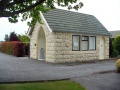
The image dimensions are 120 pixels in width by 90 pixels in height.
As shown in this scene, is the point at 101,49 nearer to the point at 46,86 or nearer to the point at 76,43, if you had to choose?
the point at 76,43

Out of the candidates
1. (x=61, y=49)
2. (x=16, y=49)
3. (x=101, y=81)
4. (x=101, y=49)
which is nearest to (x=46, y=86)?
(x=101, y=81)

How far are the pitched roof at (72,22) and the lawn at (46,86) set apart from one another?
36.0 ft

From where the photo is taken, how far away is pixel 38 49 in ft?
90.4

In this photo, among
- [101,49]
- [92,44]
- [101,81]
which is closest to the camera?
[101,81]

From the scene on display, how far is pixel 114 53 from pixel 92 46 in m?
6.24

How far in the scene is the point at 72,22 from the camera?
26.4 m

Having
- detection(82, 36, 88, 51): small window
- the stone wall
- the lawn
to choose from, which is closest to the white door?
detection(82, 36, 88, 51): small window

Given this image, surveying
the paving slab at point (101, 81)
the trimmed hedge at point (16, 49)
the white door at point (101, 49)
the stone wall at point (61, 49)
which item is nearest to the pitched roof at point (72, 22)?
the stone wall at point (61, 49)

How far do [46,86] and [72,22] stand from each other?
15.4 meters

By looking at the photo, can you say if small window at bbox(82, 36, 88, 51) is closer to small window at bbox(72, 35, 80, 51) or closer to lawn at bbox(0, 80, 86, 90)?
small window at bbox(72, 35, 80, 51)

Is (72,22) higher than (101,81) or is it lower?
higher

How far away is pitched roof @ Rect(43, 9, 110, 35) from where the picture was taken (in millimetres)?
24344

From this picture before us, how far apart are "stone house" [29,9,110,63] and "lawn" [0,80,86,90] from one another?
409 inches

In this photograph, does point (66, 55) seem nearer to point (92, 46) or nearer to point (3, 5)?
point (92, 46)
